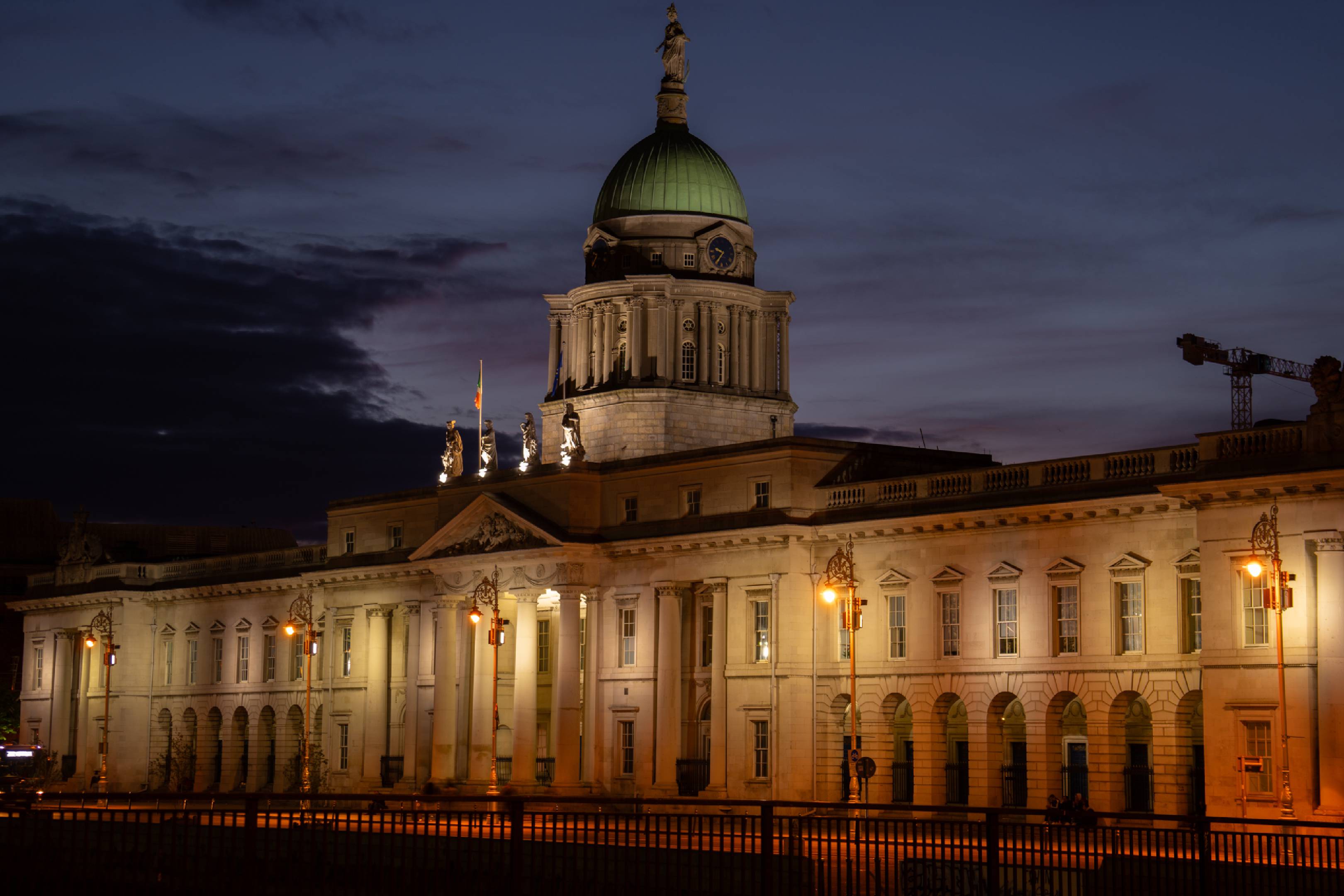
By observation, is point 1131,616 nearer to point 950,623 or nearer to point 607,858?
point 950,623

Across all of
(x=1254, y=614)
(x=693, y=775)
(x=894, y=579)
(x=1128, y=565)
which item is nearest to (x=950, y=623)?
(x=894, y=579)

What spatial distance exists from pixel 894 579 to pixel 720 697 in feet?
29.3

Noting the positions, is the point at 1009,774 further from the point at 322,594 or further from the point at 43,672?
the point at 43,672

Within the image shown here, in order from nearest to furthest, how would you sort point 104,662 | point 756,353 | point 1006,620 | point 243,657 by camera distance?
1. point 1006,620
2. point 756,353
3. point 243,657
4. point 104,662

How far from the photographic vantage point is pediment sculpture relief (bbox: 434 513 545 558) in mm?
84688

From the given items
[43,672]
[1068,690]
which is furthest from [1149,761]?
[43,672]

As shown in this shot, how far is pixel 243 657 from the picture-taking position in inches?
4313

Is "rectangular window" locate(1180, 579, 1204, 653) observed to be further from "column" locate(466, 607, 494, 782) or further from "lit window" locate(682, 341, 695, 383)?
"lit window" locate(682, 341, 695, 383)

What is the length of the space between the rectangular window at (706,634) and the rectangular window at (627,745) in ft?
13.4

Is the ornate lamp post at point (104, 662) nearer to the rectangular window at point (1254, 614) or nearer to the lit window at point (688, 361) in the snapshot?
the lit window at point (688, 361)

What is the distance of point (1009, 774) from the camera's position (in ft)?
226

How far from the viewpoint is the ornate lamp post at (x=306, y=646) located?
90.3 meters

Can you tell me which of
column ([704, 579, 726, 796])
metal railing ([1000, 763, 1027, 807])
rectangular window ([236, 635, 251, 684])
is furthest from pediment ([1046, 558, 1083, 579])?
rectangular window ([236, 635, 251, 684])

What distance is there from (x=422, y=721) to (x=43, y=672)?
41920 millimetres
